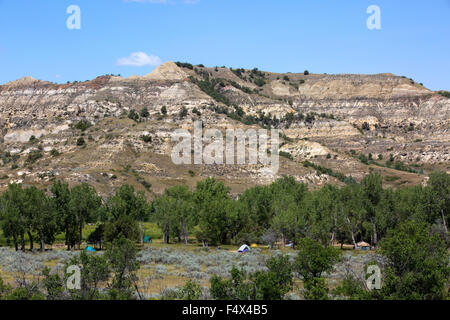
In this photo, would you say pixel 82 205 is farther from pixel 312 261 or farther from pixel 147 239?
pixel 312 261

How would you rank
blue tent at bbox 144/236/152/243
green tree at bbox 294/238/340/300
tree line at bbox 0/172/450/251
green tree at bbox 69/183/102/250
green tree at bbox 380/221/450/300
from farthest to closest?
blue tent at bbox 144/236/152/243 < green tree at bbox 69/183/102/250 < tree line at bbox 0/172/450/251 < green tree at bbox 294/238/340/300 < green tree at bbox 380/221/450/300

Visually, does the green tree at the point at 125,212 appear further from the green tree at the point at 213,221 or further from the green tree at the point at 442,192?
the green tree at the point at 442,192

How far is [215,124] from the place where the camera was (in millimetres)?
126750

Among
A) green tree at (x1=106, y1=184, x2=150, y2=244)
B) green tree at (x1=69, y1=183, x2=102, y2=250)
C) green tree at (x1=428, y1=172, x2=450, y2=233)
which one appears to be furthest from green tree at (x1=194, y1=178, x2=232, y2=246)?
green tree at (x1=428, y1=172, x2=450, y2=233)

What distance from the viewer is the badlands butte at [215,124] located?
106m

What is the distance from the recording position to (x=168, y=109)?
138625 mm

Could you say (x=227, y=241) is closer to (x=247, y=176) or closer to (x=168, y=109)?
(x=247, y=176)

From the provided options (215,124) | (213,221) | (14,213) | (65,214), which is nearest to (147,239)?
(213,221)

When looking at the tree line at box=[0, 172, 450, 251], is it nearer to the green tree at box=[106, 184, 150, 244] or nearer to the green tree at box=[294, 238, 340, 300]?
the green tree at box=[106, 184, 150, 244]

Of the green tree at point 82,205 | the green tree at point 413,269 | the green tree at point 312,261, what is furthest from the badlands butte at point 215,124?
the green tree at point 413,269

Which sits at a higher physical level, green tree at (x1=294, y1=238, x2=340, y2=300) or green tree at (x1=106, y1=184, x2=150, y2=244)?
green tree at (x1=294, y1=238, x2=340, y2=300)

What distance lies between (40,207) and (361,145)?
10518 centimetres

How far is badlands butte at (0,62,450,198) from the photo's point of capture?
10606 centimetres

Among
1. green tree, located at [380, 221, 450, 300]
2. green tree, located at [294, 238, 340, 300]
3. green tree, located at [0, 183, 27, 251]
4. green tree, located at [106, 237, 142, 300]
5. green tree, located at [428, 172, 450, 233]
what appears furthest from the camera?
green tree, located at [428, 172, 450, 233]
